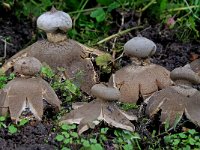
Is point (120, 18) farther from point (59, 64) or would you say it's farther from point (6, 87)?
point (6, 87)

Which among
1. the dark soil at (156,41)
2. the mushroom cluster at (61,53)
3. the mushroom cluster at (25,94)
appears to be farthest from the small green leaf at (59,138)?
the dark soil at (156,41)

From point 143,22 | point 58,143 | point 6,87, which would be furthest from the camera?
point 143,22

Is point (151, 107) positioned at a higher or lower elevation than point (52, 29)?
lower

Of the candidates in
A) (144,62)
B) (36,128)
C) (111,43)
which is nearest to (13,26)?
(111,43)

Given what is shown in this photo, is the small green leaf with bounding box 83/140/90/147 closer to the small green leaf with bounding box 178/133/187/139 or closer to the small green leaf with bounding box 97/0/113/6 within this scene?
the small green leaf with bounding box 178/133/187/139

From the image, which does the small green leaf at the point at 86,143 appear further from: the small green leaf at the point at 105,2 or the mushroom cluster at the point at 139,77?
the small green leaf at the point at 105,2

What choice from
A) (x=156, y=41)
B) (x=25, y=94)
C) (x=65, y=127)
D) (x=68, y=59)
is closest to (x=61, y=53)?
(x=68, y=59)
